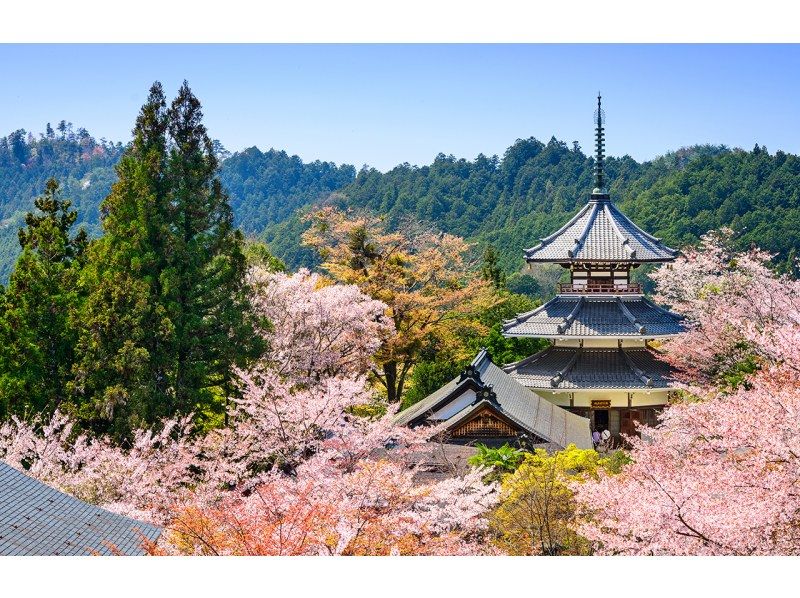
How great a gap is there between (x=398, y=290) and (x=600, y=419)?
910 cm

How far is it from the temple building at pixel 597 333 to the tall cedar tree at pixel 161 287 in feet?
19.9

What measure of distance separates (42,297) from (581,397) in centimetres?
1265

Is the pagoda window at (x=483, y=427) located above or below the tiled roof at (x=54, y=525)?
below

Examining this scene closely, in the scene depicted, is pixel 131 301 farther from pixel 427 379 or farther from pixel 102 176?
pixel 102 176

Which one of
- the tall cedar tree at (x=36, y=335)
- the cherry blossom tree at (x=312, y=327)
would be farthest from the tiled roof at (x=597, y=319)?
the tall cedar tree at (x=36, y=335)

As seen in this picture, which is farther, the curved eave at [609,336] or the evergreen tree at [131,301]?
the curved eave at [609,336]

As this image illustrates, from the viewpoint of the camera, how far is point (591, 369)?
2353cm

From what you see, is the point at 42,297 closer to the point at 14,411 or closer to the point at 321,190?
the point at 14,411

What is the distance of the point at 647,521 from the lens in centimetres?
907

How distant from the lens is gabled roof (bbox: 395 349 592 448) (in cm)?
1702

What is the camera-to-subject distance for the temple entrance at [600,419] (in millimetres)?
23469

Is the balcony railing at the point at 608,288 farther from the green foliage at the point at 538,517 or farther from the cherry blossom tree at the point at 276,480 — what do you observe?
the green foliage at the point at 538,517

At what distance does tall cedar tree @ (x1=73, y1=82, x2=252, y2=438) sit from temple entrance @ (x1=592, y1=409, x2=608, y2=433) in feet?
31.3

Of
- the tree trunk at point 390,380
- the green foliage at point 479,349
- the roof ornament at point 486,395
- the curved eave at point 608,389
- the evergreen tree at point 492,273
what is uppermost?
the evergreen tree at point 492,273
